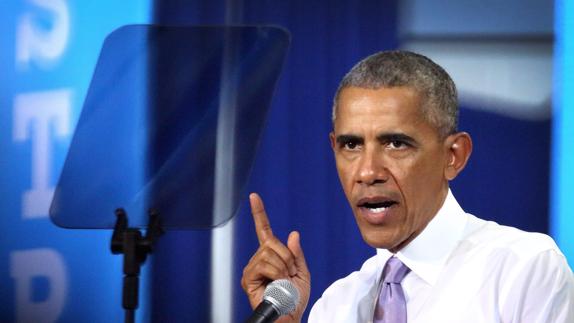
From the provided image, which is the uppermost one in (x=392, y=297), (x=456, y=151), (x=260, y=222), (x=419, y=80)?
(x=419, y=80)

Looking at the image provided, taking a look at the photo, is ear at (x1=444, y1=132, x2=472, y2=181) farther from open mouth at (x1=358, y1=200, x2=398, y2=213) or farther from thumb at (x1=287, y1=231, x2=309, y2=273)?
thumb at (x1=287, y1=231, x2=309, y2=273)

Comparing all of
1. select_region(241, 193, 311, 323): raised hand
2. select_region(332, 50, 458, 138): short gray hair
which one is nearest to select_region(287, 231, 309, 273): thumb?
select_region(241, 193, 311, 323): raised hand

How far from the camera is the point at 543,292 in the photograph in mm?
1254

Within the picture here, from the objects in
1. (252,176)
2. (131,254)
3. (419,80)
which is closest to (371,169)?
(419,80)

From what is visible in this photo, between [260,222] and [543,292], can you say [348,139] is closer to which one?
[260,222]

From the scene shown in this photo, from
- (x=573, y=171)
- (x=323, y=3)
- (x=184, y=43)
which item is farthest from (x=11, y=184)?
(x=573, y=171)

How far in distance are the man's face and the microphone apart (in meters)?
0.35

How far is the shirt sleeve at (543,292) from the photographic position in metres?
1.24

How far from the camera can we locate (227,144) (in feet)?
4.61

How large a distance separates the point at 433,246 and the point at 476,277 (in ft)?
0.31

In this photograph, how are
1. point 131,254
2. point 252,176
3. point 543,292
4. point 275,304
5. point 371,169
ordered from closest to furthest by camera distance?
point 275,304
point 131,254
point 543,292
point 371,169
point 252,176

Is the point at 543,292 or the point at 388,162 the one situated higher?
the point at 388,162

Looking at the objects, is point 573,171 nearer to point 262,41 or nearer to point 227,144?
point 262,41

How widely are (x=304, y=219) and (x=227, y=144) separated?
3.38 feet
